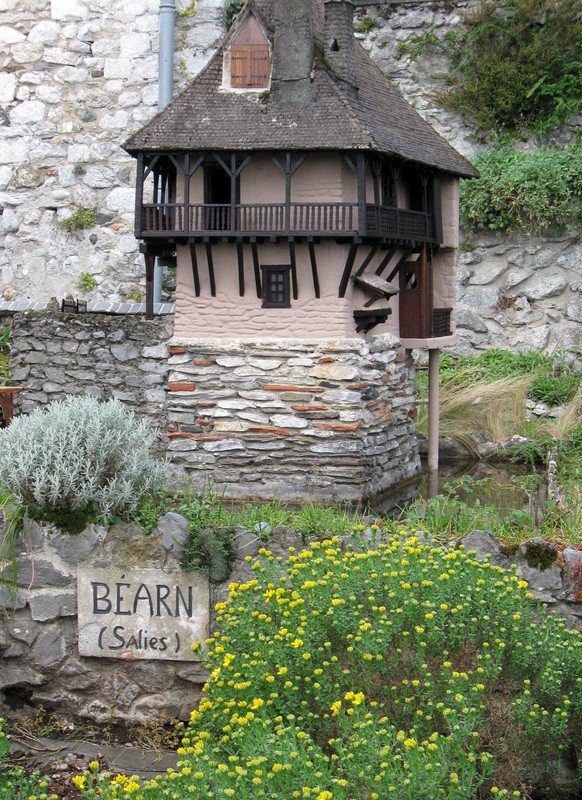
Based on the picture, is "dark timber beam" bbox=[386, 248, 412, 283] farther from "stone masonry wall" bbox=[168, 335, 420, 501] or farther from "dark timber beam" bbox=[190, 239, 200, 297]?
"dark timber beam" bbox=[190, 239, 200, 297]

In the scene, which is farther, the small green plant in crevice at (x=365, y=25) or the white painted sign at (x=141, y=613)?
the small green plant in crevice at (x=365, y=25)

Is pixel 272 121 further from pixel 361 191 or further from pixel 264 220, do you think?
pixel 361 191

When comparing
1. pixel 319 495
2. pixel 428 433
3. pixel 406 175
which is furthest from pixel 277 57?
pixel 428 433

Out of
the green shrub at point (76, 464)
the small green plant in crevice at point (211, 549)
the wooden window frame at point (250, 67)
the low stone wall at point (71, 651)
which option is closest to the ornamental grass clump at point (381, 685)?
the small green plant in crevice at point (211, 549)

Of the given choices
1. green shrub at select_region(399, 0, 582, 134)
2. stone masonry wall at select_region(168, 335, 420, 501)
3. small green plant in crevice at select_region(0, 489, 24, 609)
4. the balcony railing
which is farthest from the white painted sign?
green shrub at select_region(399, 0, 582, 134)

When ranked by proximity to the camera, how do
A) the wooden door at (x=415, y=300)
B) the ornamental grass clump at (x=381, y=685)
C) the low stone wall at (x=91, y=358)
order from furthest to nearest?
1. the low stone wall at (x=91, y=358)
2. the wooden door at (x=415, y=300)
3. the ornamental grass clump at (x=381, y=685)

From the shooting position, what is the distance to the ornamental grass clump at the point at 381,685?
3.87 metres

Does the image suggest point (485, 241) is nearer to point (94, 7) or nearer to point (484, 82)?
Result: point (484, 82)

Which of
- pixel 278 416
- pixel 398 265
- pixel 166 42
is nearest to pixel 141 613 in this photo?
pixel 278 416

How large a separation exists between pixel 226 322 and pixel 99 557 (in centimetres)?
382

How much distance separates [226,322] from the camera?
9.21 m

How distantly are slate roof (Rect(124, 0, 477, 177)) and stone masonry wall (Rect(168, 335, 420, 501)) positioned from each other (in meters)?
1.67

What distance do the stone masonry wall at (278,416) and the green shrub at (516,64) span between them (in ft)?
21.2

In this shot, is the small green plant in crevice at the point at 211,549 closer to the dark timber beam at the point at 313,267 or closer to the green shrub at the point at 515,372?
the dark timber beam at the point at 313,267
